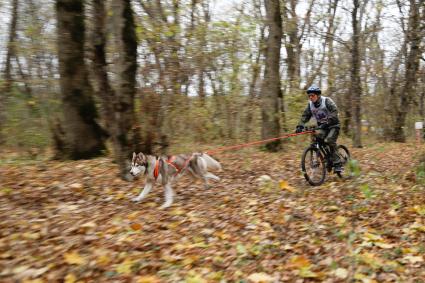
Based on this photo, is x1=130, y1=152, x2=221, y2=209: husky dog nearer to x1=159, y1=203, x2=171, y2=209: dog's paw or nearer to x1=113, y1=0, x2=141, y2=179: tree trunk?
x1=159, y1=203, x2=171, y2=209: dog's paw

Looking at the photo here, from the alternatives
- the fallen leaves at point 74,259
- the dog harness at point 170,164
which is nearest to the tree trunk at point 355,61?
the dog harness at point 170,164

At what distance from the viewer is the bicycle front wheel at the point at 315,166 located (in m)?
9.20

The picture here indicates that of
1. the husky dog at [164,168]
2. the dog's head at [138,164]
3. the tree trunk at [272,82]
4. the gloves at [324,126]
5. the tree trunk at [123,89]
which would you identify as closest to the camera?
the dog's head at [138,164]

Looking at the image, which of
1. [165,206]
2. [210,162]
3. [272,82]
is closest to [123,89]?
[210,162]

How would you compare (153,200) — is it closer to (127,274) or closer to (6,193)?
(6,193)

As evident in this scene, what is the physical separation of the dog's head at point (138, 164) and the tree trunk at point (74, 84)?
4.39 meters

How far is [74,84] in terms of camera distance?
35.9ft

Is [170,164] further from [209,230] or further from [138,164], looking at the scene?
[209,230]

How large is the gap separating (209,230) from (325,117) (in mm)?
4477

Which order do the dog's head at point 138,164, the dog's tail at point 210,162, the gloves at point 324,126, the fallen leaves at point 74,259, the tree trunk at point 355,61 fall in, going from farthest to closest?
the tree trunk at point 355,61
the gloves at point 324,126
the dog's tail at point 210,162
the dog's head at point 138,164
the fallen leaves at point 74,259

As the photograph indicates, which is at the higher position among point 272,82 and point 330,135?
point 272,82

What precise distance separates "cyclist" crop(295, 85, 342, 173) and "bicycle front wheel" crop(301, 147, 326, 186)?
37 cm

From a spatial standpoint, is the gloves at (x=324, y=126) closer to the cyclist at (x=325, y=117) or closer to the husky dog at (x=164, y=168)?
the cyclist at (x=325, y=117)

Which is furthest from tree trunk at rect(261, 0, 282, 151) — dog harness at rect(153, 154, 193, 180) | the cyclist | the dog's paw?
the dog's paw
